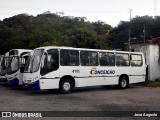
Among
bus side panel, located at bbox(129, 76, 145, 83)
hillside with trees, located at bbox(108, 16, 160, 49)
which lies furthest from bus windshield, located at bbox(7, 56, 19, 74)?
hillside with trees, located at bbox(108, 16, 160, 49)

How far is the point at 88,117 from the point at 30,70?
7907mm

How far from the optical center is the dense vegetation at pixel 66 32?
130ft

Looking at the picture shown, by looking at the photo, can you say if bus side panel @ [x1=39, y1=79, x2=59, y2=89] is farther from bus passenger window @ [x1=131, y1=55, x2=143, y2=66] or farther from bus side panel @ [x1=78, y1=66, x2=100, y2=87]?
bus passenger window @ [x1=131, y1=55, x2=143, y2=66]

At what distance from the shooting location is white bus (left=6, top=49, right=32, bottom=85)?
20469 millimetres

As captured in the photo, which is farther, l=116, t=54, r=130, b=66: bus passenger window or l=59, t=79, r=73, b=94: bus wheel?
l=116, t=54, r=130, b=66: bus passenger window

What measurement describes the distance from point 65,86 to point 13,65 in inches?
211

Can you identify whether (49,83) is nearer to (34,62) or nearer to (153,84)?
(34,62)

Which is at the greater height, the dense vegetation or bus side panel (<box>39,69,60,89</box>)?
the dense vegetation

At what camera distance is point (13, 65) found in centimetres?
2123

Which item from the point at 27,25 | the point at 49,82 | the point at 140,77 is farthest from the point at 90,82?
the point at 27,25

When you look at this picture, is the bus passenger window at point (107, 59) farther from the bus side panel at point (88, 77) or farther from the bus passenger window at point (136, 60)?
the bus passenger window at point (136, 60)

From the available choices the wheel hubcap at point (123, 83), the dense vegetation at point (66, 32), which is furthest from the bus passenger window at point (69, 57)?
the dense vegetation at point (66, 32)

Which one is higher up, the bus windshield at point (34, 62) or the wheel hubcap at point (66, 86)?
the bus windshield at point (34, 62)

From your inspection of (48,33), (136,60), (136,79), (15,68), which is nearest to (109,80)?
(136,79)
